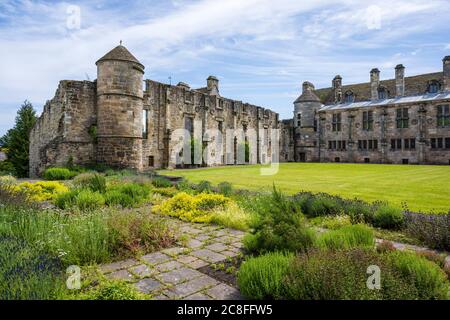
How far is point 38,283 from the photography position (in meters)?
3.05

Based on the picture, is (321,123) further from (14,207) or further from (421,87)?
(14,207)

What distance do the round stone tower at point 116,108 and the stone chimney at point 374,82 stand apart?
32.4m

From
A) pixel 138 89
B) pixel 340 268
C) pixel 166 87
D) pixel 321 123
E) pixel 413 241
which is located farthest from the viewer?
pixel 321 123

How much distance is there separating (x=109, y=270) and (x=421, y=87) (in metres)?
41.7

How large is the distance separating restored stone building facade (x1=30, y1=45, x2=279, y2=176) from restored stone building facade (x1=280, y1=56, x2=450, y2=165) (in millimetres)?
9218

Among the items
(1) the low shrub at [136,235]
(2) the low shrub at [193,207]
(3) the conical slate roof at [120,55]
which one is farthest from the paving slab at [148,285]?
(3) the conical slate roof at [120,55]

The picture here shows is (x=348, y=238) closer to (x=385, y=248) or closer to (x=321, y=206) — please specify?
(x=385, y=248)

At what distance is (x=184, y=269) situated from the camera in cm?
420

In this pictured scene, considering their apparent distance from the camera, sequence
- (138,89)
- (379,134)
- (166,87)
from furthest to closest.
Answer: (379,134), (166,87), (138,89)

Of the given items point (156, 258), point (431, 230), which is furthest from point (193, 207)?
point (431, 230)

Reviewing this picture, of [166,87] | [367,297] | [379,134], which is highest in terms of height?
[166,87]

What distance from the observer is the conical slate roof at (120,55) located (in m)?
18.3
